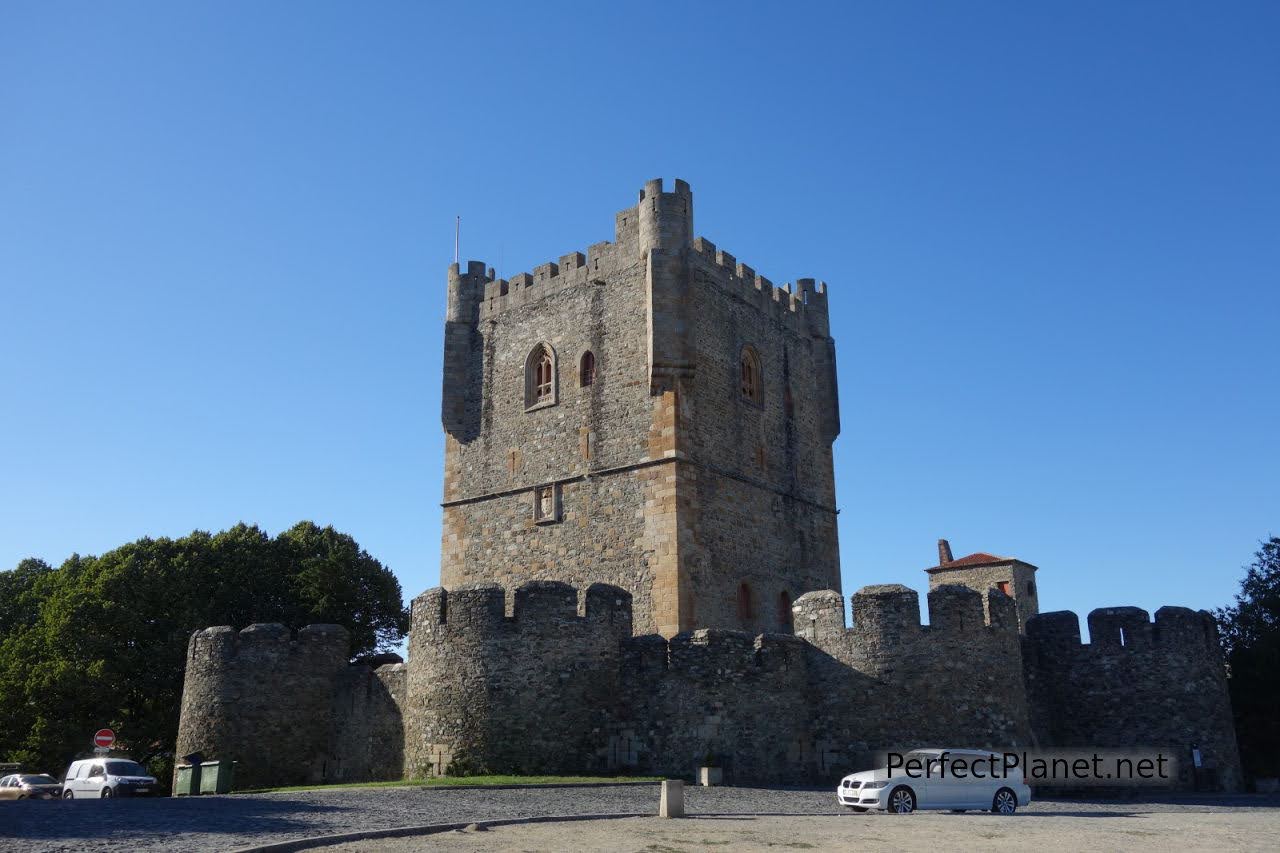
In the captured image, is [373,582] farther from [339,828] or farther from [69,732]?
[339,828]

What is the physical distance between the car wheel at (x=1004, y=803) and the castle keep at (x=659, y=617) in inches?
150

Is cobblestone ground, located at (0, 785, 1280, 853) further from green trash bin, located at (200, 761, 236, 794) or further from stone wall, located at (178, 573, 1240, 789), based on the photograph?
green trash bin, located at (200, 761, 236, 794)

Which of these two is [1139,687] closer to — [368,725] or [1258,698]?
[1258,698]

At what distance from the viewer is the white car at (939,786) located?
17.3 metres

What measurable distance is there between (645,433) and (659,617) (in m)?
4.70

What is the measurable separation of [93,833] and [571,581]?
57.6 ft

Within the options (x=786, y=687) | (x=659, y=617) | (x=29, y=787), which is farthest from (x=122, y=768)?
(x=786, y=687)

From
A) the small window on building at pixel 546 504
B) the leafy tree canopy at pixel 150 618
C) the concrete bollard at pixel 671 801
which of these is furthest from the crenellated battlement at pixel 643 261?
the concrete bollard at pixel 671 801

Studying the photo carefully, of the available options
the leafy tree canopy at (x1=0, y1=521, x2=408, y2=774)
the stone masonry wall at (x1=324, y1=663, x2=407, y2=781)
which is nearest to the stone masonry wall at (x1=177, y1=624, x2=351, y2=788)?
the stone masonry wall at (x1=324, y1=663, x2=407, y2=781)

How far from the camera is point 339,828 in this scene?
44.1 ft

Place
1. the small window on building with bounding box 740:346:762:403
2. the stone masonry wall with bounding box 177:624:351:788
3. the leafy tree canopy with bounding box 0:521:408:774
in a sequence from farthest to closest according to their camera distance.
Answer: the leafy tree canopy with bounding box 0:521:408:774
the small window on building with bounding box 740:346:762:403
the stone masonry wall with bounding box 177:624:351:788

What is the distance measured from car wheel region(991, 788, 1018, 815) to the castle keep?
3.80m

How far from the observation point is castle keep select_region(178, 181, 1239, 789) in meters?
22.2

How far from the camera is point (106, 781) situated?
2334cm
